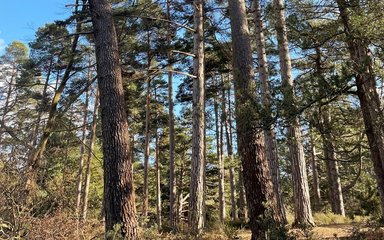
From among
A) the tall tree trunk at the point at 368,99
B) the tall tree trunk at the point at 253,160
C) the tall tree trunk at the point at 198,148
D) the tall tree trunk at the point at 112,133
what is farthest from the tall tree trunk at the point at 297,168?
the tall tree trunk at the point at 112,133

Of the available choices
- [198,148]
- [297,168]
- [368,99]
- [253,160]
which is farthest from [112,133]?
[297,168]

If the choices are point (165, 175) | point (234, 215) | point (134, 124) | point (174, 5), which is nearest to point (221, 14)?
point (174, 5)

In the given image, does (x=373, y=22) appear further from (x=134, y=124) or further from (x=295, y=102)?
(x=134, y=124)

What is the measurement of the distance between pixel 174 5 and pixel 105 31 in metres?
6.33

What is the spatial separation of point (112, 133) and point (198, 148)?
12.5 ft

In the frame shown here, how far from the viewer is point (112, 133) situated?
551cm

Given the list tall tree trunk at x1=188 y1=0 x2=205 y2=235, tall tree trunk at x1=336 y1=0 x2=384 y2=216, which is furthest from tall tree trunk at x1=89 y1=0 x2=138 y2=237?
tall tree trunk at x1=336 y1=0 x2=384 y2=216

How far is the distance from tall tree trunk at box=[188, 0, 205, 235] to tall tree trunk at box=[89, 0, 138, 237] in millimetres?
2627

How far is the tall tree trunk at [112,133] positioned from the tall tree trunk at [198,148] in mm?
2627

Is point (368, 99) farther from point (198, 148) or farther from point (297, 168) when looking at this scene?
point (198, 148)

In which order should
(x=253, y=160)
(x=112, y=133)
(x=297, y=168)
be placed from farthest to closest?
(x=297, y=168) → (x=112, y=133) → (x=253, y=160)

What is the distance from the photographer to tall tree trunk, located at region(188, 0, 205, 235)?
8406mm

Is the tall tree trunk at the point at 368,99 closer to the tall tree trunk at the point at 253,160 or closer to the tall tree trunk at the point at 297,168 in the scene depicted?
the tall tree trunk at the point at 297,168

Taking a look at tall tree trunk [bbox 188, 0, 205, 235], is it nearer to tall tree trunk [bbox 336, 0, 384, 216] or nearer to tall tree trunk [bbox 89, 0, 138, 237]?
tall tree trunk [bbox 89, 0, 138, 237]
